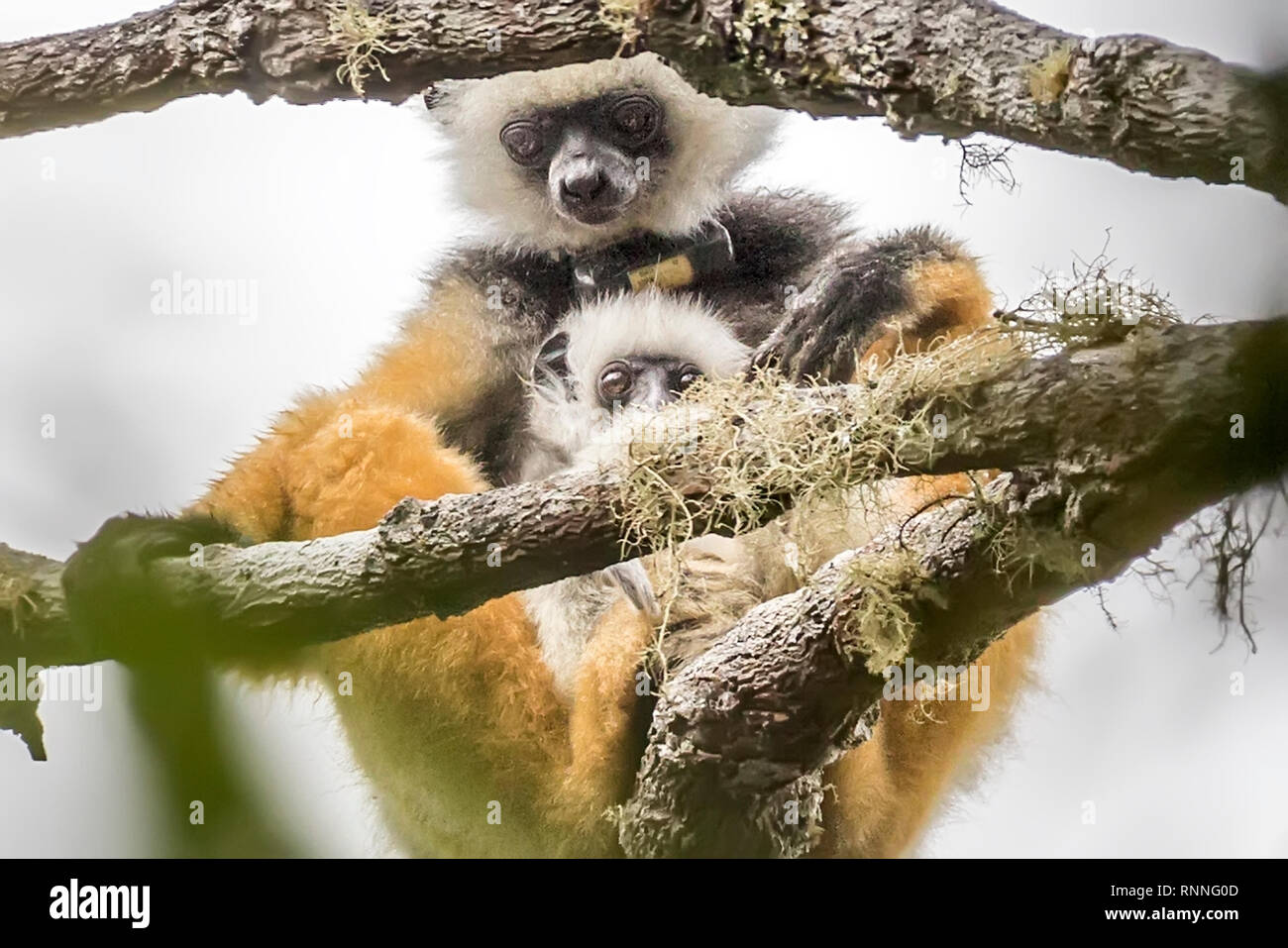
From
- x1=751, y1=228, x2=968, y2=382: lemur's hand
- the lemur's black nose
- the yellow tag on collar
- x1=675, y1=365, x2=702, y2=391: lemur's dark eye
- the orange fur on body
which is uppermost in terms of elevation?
the lemur's black nose

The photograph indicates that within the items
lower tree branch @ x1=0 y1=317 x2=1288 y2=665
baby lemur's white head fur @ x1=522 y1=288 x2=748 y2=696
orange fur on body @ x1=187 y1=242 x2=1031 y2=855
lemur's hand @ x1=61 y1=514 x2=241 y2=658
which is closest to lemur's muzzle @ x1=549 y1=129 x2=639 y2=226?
baby lemur's white head fur @ x1=522 y1=288 x2=748 y2=696

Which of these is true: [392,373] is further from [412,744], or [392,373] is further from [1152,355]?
[1152,355]

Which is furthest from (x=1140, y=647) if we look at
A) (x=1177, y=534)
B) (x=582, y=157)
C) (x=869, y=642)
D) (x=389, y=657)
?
(x=582, y=157)

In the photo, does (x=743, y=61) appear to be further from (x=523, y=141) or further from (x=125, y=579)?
(x=125, y=579)

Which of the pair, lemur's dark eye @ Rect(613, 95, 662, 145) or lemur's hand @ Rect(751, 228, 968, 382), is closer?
lemur's hand @ Rect(751, 228, 968, 382)

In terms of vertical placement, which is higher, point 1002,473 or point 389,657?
point 1002,473

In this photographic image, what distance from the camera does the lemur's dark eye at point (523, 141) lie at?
1.53 metres

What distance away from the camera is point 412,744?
1.30 metres

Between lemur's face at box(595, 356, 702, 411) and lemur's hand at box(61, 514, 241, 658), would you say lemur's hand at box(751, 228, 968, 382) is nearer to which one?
lemur's face at box(595, 356, 702, 411)

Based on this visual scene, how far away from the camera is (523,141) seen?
156cm

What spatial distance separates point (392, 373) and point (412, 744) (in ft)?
1.60

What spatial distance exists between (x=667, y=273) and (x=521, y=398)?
0.83 feet

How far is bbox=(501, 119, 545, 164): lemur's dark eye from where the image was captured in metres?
1.53

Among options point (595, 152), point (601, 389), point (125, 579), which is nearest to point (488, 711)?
point (601, 389)
